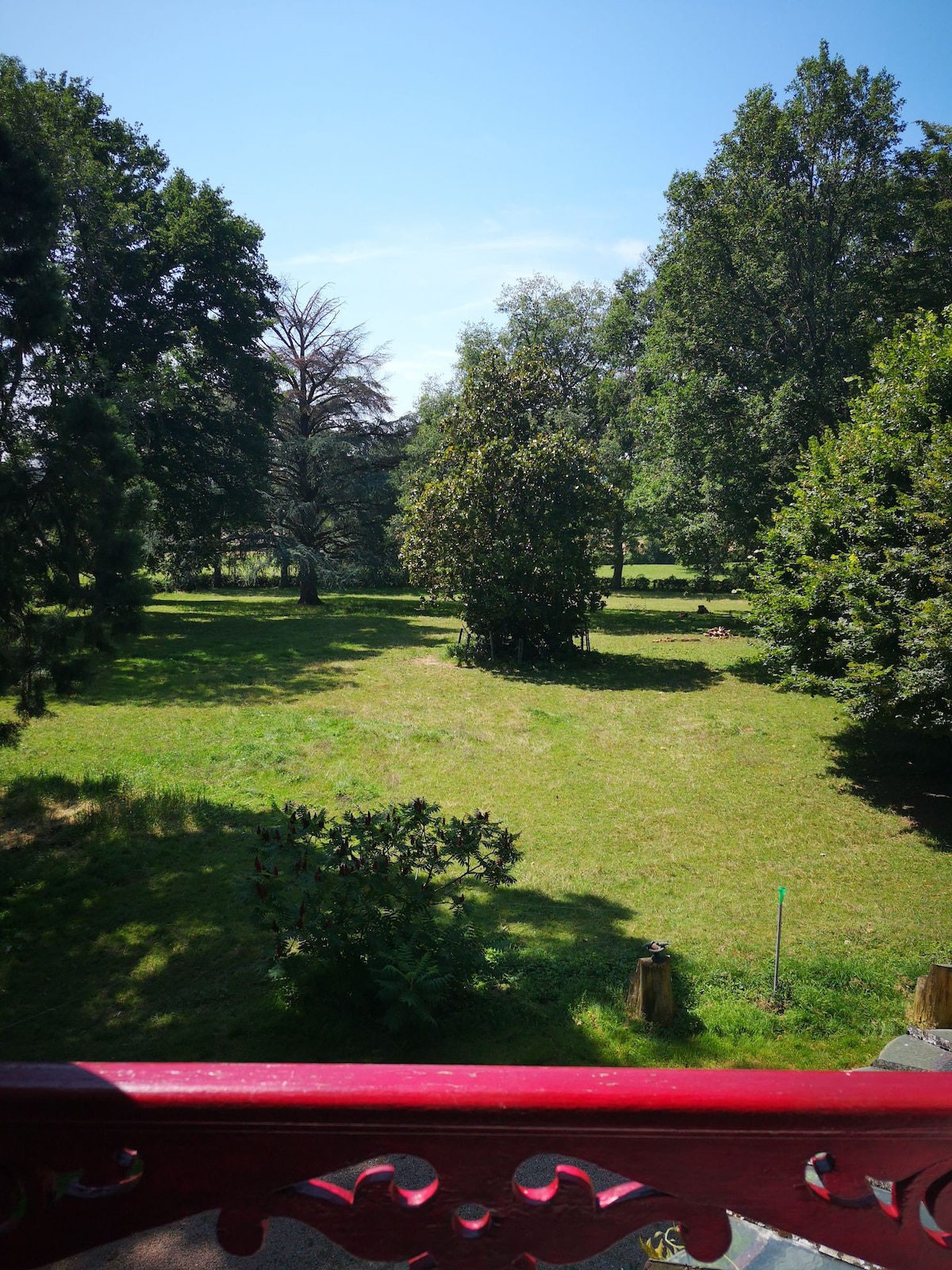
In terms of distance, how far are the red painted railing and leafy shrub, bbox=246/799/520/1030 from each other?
406cm

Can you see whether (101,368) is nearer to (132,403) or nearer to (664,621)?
(132,403)

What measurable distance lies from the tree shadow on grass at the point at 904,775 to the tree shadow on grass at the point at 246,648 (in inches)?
400

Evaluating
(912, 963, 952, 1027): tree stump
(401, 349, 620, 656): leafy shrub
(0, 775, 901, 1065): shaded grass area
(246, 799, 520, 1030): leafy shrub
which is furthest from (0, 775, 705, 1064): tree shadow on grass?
(401, 349, 620, 656): leafy shrub

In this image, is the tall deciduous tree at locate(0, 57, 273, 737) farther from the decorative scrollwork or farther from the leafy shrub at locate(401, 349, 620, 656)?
the leafy shrub at locate(401, 349, 620, 656)

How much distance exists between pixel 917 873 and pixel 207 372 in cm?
2617

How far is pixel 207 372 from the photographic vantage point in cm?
2758

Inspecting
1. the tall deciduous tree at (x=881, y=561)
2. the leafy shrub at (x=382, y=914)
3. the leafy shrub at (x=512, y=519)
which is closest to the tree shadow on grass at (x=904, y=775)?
the tall deciduous tree at (x=881, y=561)

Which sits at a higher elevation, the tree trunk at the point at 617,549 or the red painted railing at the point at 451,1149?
the tree trunk at the point at 617,549

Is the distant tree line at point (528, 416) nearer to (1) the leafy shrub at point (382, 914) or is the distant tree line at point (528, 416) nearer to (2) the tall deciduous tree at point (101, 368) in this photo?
(2) the tall deciduous tree at point (101, 368)

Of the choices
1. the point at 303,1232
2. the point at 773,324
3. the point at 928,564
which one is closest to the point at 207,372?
the point at 773,324

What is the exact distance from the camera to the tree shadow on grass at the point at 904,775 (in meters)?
11.0

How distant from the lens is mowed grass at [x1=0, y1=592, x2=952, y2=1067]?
19.1ft

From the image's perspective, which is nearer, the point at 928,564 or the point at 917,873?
the point at 917,873

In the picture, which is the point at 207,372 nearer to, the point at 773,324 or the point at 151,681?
the point at 151,681
